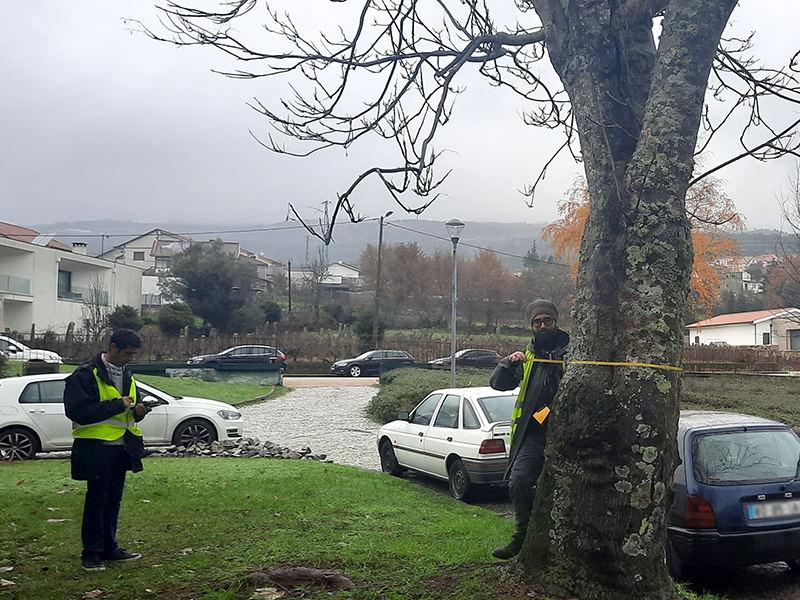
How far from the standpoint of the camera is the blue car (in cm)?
597

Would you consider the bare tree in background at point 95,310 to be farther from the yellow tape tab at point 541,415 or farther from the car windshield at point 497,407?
the yellow tape tab at point 541,415

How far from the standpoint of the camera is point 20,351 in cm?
3300

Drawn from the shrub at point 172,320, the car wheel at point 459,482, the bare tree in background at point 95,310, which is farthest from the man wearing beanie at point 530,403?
the shrub at point 172,320

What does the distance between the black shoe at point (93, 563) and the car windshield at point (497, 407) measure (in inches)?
219

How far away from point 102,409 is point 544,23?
13.5ft

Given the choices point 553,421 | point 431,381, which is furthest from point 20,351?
point 553,421

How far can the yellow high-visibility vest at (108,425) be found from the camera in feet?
18.5

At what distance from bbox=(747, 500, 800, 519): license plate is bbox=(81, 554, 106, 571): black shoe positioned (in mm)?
4922

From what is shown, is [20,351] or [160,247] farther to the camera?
[160,247]

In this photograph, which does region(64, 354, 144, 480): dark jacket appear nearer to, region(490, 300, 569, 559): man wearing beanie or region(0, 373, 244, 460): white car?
region(490, 300, 569, 559): man wearing beanie

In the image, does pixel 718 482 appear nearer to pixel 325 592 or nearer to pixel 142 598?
pixel 325 592

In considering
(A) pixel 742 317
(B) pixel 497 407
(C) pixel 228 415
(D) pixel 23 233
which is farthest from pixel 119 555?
(A) pixel 742 317

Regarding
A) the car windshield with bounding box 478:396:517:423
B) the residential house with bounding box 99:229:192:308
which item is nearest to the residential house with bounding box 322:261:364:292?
the residential house with bounding box 99:229:192:308

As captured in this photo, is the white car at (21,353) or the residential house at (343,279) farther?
the residential house at (343,279)
